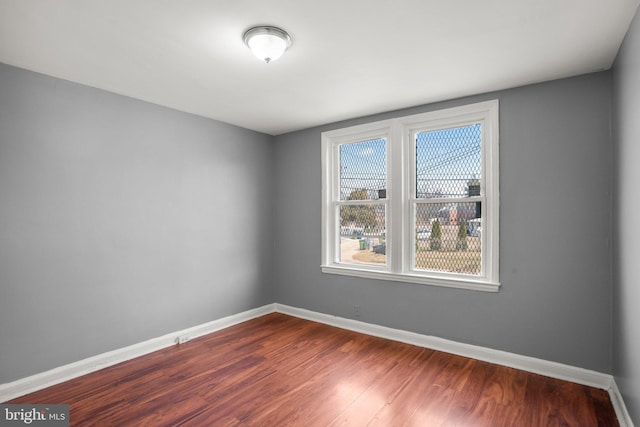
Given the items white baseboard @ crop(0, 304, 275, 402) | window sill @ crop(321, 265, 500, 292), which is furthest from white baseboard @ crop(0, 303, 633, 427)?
window sill @ crop(321, 265, 500, 292)

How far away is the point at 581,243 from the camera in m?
2.76

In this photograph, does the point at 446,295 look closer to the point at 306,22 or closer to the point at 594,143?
the point at 594,143

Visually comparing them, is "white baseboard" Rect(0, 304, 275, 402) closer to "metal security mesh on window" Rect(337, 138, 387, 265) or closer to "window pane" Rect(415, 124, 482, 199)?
"metal security mesh on window" Rect(337, 138, 387, 265)

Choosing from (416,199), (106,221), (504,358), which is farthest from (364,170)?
(106,221)

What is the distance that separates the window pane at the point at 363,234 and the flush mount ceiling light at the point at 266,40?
2.29 m

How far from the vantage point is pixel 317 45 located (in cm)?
231

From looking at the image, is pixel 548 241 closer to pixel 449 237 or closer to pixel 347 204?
pixel 449 237

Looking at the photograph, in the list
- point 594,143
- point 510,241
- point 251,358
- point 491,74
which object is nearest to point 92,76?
point 251,358

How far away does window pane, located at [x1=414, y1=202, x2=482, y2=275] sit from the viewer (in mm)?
3365

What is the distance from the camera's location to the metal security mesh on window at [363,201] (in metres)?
4.00

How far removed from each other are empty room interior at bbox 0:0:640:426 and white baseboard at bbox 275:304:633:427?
0.02m

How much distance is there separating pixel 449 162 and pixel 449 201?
0.41m

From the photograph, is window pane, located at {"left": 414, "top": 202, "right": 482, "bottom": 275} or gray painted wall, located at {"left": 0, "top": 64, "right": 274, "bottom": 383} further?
window pane, located at {"left": 414, "top": 202, "right": 482, "bottom": 275}

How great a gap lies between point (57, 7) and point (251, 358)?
9.95ft
